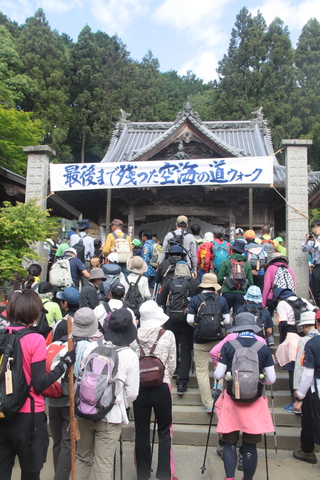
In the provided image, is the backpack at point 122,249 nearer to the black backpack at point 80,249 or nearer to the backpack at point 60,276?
the black backpack at point 80,249

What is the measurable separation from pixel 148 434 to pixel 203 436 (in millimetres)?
1150

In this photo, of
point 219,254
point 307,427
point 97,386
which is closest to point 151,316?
point 97,386

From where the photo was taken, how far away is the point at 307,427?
404 cm

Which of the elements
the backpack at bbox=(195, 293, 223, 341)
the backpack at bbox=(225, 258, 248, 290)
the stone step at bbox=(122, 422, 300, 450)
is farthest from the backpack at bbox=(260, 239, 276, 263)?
the stone step at bbox=(122, 422, 300, 450)

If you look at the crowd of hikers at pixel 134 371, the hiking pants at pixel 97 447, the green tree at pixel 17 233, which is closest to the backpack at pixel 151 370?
the crowd of hikers at pixel 134 371

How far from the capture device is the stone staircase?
439 cm

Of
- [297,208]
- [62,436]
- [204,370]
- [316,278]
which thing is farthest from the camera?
[297,208]

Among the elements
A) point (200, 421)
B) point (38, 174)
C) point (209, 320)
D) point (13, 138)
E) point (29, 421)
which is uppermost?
point (13, 138)

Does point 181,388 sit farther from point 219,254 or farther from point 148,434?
point 219,254

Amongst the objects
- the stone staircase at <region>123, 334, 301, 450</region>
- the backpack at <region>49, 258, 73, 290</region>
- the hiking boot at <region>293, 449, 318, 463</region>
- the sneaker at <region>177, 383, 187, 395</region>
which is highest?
the backpack at <region>49, 258, 73, 290</region>

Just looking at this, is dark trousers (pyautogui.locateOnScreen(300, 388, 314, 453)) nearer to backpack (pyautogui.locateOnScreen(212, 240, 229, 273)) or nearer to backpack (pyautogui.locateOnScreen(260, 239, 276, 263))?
backpack (pyautogui.locateOnScreen(212, 240, 229, 273))

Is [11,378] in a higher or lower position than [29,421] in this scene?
higher

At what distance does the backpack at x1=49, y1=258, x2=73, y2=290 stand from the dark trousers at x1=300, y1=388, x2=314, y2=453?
342 centimetres

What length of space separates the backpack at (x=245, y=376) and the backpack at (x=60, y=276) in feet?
9.82
